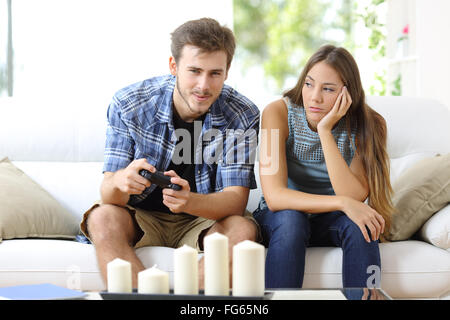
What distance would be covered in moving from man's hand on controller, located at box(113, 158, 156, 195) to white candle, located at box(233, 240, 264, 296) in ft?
1.98

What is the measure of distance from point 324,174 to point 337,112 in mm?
228

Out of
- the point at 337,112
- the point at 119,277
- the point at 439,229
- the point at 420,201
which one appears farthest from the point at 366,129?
the point at 119,277

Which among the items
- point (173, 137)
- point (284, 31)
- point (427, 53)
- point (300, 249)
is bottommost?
point (300, 249)

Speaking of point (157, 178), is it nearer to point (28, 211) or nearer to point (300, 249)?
point (300, 249)

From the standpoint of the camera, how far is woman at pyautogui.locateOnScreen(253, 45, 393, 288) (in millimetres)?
1757

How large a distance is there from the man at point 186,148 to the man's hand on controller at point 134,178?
0.05ft

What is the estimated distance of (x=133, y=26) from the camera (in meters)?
4.23

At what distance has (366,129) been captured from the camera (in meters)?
2.02

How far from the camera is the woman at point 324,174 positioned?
1757mm

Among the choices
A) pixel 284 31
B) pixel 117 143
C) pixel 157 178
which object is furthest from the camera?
pixel 284 31

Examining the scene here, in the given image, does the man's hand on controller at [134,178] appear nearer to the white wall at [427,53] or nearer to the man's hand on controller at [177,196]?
the man's hand on controller at [177,196]
